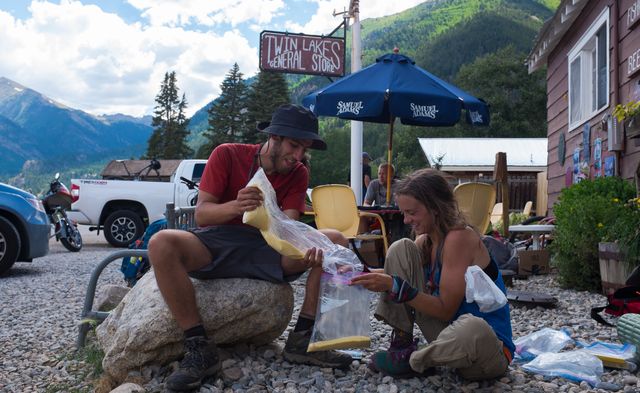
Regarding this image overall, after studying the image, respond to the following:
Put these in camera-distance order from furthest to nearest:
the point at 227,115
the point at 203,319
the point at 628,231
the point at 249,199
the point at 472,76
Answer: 1. the point at 227,115
2. the point at 472,76
3. the point at 628,231
4. the point at 203,319
5. the point at 249,199

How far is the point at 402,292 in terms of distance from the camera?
293 cm

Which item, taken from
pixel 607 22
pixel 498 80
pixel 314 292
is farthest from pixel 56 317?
pixel 498 80

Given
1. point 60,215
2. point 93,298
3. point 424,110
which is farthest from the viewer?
point 60,215

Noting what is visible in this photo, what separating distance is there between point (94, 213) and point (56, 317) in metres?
7.88

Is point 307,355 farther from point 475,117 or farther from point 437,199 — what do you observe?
point 475,117

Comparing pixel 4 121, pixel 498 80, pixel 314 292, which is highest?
pixel 4 121

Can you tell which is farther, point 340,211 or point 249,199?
point 340,211

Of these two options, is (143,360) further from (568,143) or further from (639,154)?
(568,143)

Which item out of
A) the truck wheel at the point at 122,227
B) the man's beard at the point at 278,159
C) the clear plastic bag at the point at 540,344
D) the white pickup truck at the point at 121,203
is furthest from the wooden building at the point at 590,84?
the truck wheel at the point at 122,227

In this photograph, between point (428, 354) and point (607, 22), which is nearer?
point (428, 354)

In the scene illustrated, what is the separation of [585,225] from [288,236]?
4156mm

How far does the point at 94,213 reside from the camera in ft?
43.1

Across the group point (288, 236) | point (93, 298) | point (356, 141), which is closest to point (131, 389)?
point (288, 236)

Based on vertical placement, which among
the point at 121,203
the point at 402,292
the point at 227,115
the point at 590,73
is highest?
the point at 227,115
